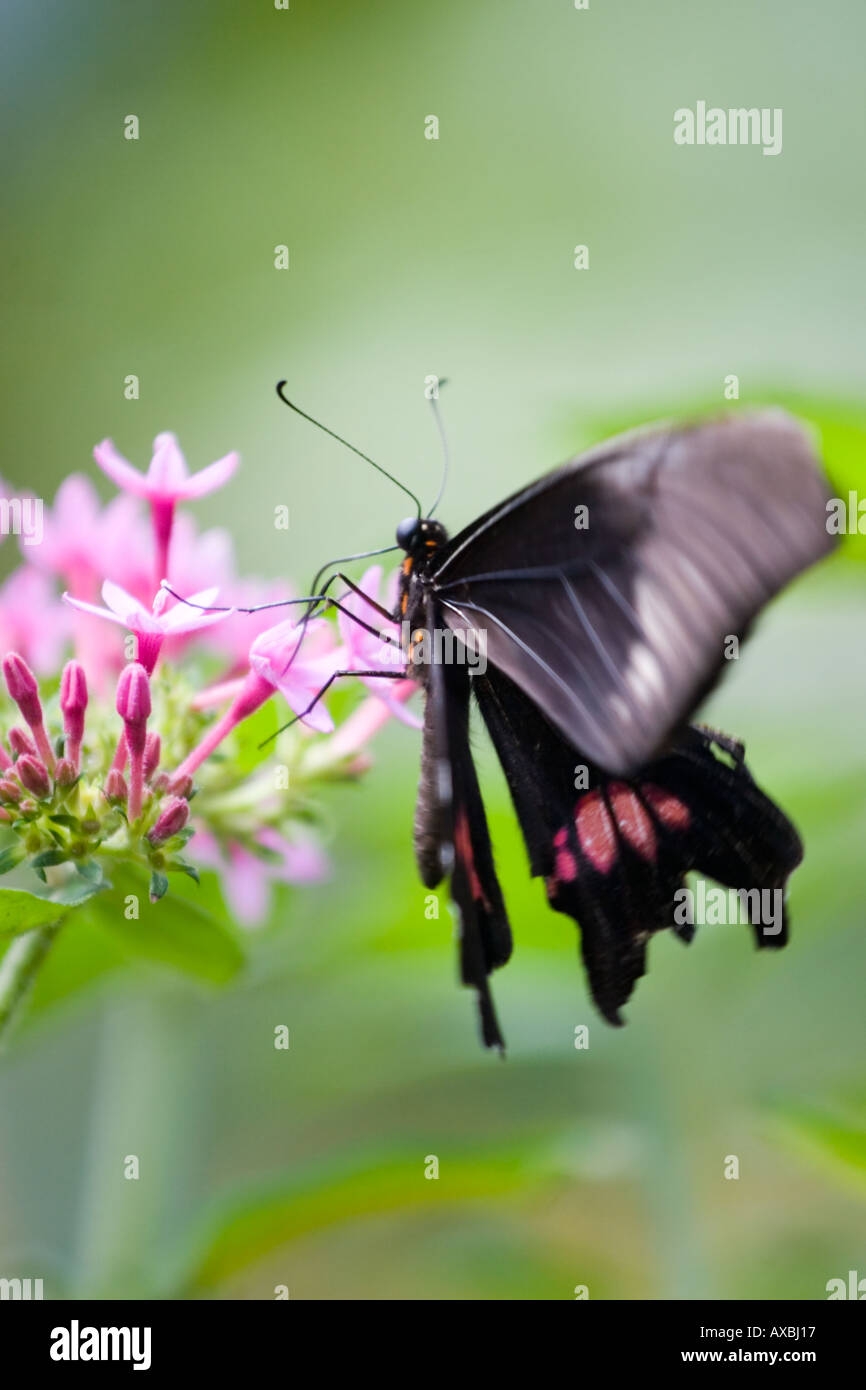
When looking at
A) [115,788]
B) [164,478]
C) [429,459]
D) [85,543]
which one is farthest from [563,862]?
[429,459]

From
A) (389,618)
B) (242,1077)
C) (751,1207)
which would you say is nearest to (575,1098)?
(751,1207)

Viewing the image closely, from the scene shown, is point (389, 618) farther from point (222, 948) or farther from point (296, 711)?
point (222, 948)

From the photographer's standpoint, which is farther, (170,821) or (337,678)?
(337,678)

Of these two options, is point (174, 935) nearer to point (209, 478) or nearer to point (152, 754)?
point (152, 754)

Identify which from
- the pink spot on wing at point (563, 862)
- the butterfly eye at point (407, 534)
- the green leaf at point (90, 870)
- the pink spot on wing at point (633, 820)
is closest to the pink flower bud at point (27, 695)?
the green leaf at point (90, 870)

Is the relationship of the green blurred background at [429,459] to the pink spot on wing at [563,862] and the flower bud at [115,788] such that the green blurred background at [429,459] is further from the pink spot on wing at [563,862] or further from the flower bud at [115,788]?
the flower bud at [115,788]

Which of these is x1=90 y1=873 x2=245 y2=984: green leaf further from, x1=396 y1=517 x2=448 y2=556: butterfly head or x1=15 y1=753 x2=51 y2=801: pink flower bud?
x1=396 y1=517 x2=448 y2=556: butterfly head
